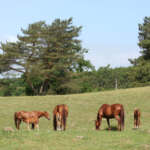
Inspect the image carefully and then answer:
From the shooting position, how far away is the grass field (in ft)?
39.1

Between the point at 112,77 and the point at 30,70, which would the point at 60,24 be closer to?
the point at 30,70

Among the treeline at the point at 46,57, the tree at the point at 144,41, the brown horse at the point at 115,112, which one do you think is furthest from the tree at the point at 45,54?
the brown horse at the point at 115,112

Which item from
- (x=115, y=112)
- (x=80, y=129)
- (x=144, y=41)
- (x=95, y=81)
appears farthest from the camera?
(x=95, y=81)

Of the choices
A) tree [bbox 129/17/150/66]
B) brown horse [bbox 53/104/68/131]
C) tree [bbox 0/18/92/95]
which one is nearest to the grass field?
brown horse [bbox 53/104/68/131]

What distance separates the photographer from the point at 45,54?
5822cm

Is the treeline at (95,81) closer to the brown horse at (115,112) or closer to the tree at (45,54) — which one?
the tree at (45,54)

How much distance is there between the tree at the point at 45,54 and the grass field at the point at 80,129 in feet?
61.6

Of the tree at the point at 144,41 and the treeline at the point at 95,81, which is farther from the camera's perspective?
the tree at the point at 144,41

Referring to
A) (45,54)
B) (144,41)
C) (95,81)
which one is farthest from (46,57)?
(95,81)

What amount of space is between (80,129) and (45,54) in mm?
41045

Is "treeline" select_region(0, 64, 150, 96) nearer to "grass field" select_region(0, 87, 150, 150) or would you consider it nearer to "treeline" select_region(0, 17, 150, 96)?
"treeline" select_region(0, 17, 150, 96)

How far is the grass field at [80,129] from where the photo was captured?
11930 mm

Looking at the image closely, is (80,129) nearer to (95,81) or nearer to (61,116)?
(61,116)

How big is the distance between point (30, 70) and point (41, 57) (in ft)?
13.3
